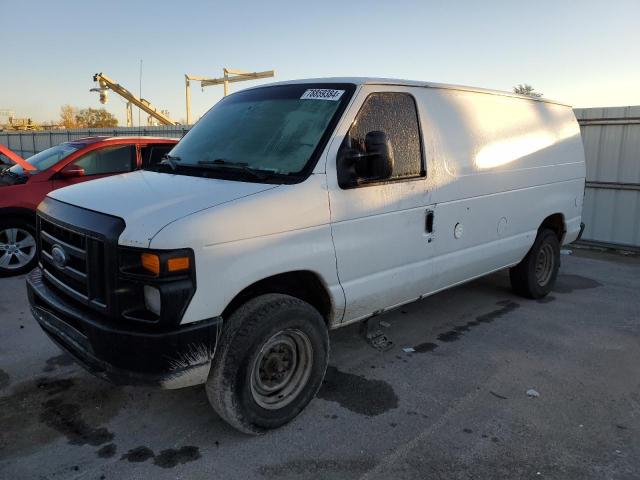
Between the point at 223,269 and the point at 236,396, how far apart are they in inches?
30.0

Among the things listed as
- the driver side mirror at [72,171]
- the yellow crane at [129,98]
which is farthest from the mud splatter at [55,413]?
the yellow crane at [129,98]

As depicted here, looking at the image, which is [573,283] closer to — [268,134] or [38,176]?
[268,134]

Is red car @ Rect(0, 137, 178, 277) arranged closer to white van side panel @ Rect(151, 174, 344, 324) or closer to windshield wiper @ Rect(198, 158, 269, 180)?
Answer: windshield wiper @ Rect(198, 158, 269, 180)

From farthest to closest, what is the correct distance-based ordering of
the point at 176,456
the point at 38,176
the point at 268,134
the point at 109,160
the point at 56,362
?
the point at 109,160 → the point at 38,176 → the point at 56,362 → the point at 268,134 → the point at 176,456

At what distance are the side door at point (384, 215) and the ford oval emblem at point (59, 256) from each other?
161cm

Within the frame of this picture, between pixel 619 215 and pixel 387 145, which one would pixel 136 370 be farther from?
pixel 619 215

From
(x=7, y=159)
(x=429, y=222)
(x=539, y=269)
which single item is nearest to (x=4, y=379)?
(x=429, y=222)

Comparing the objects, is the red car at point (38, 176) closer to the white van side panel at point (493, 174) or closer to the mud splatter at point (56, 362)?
the mud splatter at point (56, 362)

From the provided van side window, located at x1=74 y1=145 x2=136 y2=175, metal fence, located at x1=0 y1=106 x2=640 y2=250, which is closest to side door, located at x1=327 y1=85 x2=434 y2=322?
van side window, located at x1=74 y1=145 x2=136 y2=175

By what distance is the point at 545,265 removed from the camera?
599 centimetres

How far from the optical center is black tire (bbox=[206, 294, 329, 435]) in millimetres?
2859

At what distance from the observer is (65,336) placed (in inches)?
119

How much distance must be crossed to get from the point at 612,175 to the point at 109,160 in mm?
8191

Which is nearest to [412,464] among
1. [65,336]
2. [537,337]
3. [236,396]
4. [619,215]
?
[236,396]
